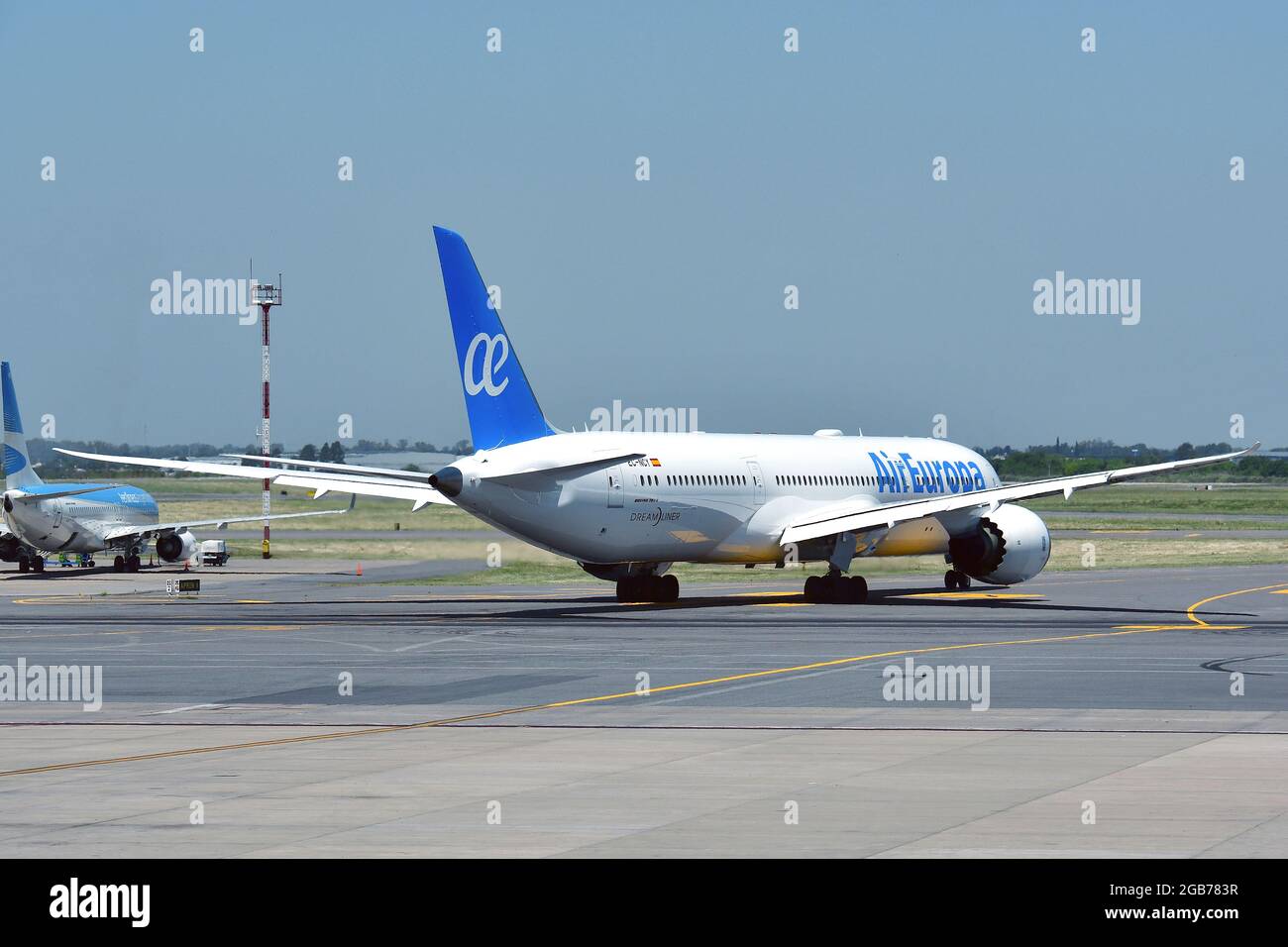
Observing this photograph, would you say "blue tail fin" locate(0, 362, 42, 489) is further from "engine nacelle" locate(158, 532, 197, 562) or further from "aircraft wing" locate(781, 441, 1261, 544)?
"aircraft wing" locate(781, 441, 1261, 544)

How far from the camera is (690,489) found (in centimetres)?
4884

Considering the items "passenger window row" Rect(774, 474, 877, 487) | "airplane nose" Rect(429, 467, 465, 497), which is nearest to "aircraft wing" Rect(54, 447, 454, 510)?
"airplane nose" Rect(429, 467, 465, 497)

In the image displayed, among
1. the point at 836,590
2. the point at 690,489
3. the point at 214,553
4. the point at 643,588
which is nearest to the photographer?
the point at 690,489

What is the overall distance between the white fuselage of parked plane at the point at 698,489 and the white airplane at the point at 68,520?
25.9m

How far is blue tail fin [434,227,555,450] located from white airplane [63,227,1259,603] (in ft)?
0.12

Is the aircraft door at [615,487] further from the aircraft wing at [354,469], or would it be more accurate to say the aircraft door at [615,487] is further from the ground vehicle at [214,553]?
the ground vehicle at [214,553]

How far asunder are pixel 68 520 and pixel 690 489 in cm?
3430

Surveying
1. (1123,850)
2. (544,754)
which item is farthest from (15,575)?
(1123,850)

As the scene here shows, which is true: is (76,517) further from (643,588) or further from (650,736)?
(650,736)

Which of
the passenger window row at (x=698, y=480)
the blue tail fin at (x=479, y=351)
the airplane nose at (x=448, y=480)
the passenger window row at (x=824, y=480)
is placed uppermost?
the blue tail fin at (x=479, y=351)

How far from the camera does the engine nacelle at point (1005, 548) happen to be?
177ft

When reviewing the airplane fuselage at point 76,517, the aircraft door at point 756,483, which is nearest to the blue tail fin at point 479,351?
the aircraft door at point 756,483

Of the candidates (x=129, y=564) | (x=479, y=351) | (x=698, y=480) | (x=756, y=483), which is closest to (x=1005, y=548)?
(x=756, y=483)
